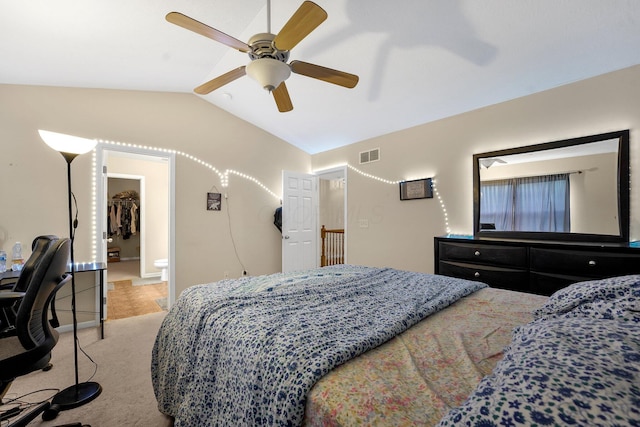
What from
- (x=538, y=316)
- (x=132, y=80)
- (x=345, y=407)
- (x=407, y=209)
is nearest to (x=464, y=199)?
(x=407, y=209)

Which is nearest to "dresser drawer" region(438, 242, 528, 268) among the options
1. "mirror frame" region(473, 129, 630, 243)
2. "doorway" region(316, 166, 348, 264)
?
"mirror frame" region(473, 129, 630, 243)

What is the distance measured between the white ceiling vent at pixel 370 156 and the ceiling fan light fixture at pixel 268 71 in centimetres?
238

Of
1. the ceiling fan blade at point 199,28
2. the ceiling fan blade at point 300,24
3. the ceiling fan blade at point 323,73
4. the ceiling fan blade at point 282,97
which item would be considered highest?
the ceiling fan blade at point 199,28

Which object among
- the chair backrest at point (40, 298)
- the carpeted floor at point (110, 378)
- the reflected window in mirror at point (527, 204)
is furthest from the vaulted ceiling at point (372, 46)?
the carpeted floor at point (110, 378)

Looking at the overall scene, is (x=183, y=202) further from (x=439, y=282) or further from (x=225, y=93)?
(x=439, y=282)

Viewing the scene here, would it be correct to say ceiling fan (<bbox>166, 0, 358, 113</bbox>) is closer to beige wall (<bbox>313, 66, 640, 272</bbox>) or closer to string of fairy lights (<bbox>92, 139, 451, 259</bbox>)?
beige wall (<bbox>313, 66, 640, 272</bbox>)

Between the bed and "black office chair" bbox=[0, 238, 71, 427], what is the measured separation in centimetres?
54

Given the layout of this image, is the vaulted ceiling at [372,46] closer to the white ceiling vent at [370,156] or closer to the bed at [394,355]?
the white ceiling vent at [370,156]

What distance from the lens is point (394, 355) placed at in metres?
0.95

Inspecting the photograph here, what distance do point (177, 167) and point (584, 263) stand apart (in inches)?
168

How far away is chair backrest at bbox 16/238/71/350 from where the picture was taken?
4.58 ft

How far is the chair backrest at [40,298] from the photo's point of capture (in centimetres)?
140

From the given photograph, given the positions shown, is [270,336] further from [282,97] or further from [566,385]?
[282,97]

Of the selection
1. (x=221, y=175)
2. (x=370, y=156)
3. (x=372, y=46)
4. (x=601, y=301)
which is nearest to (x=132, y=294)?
(x=221, y=175)
